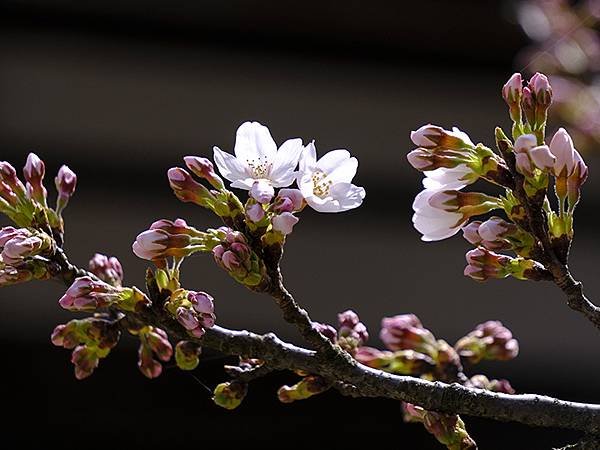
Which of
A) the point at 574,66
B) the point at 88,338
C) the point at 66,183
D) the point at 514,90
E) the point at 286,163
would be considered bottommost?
the point at 88,338

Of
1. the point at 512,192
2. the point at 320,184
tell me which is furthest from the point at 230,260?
the point at 512,192

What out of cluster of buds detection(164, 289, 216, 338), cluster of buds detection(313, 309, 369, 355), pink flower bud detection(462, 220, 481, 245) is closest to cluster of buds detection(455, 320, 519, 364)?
cluster of buds detection(313, 309, 369, 355)

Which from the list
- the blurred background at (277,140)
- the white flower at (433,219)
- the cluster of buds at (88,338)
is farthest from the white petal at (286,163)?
the blurred background at (277,140)

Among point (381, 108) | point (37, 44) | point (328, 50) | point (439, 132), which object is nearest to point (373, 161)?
point (381, 108)

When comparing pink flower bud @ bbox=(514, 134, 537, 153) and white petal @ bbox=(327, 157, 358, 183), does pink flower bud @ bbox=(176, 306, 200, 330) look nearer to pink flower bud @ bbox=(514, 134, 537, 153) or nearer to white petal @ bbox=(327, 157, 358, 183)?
white petal @ bbox=(327, 157, 358, 183)

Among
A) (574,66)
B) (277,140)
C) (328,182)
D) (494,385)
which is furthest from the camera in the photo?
(277,140)

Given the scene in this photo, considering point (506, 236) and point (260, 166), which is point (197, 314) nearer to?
point (260, 166)

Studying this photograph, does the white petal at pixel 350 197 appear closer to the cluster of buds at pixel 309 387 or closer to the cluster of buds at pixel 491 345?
the cluster of buds at pixel 309 387

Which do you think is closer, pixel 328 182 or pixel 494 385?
pixel 328 182

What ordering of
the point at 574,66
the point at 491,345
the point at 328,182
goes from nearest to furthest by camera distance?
the point at 328,182 < the point at 491,345 < the point at 574,66
